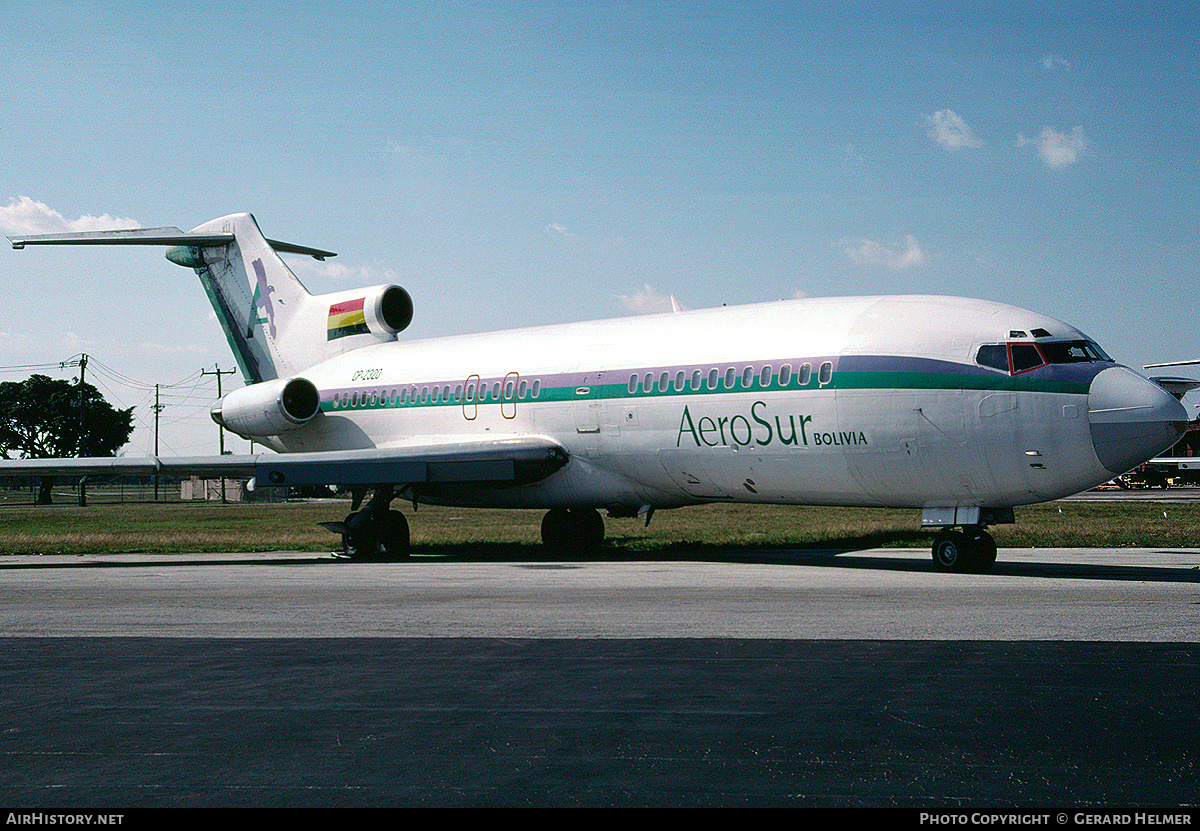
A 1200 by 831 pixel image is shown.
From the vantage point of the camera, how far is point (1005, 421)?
16.2m

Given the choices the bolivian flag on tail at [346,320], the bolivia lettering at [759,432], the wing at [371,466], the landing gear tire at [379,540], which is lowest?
the landing gear tire at [379,540]

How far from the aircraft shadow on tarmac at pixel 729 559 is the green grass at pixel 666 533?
0.14 m

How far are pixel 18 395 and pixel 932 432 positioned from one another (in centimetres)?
10453

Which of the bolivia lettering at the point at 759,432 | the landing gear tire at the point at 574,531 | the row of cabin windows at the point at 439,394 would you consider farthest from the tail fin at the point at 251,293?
the bolivia lettering at the point at 759,432

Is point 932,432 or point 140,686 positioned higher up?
point 932,432

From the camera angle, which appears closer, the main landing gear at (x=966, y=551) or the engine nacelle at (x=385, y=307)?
the main landing gear at (x=966, y=551)

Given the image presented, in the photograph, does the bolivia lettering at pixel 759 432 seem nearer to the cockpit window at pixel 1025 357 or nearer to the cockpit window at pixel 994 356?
the cockpit window at pixel 994 356

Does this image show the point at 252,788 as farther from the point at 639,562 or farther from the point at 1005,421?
the point at 639,562

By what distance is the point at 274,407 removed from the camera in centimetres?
2742

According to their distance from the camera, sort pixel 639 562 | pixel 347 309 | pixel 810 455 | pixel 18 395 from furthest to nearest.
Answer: pixel 18 395 → pixel 347 309 → pixel 639 562 → pixel 810 455

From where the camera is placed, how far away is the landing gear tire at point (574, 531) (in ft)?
81.0

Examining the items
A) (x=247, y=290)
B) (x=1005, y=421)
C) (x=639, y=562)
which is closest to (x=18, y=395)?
(x=247, y=290)

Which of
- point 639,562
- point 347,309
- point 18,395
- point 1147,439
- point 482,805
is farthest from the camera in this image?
point 18,395

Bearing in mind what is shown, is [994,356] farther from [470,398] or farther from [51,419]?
[51,419]
